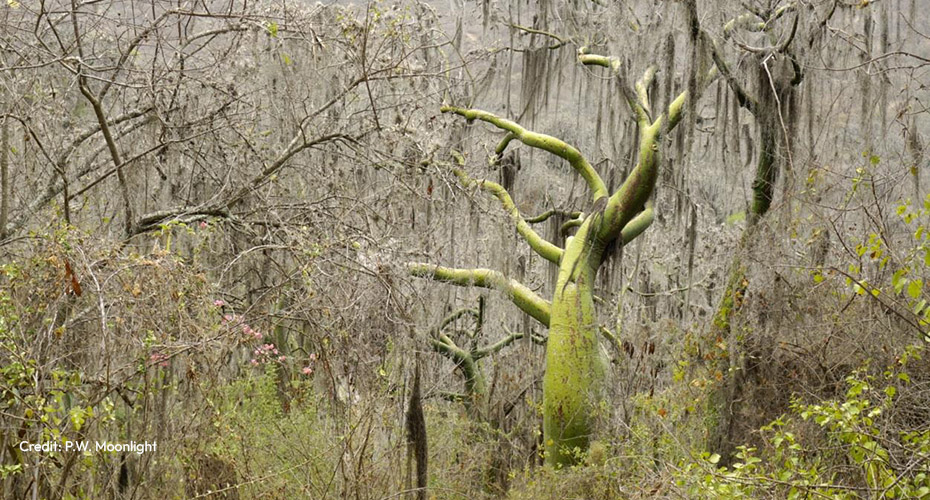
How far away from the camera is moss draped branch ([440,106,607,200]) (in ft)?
34.0

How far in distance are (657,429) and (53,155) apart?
17.5ft

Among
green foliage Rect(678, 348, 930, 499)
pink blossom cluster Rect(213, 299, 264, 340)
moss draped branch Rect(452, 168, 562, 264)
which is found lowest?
green foliage Rect(678, 348, 930, 499)

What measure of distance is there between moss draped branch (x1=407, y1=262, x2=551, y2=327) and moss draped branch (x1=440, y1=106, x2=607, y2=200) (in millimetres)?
1325

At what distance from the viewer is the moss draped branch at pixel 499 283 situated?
9781 millimetres

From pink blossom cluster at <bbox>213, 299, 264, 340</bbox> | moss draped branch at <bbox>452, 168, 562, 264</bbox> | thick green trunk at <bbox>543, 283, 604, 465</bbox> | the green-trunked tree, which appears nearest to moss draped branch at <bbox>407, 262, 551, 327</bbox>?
the green-trunked tree

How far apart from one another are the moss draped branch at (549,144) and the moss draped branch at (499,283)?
1.33 m

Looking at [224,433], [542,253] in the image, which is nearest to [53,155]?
[224,433]

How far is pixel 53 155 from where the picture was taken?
5488 mm

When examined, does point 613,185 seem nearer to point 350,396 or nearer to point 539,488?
point 539,488

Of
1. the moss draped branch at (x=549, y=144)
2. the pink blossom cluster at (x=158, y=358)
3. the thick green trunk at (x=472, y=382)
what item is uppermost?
the moss draped branch at (x=549, y=144)

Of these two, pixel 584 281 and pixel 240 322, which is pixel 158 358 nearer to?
pixel 240 322

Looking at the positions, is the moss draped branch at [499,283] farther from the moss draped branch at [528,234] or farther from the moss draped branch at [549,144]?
the moss draped branch at [549,144]

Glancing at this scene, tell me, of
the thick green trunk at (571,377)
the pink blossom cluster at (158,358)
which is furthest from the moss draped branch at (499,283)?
the pink blossom cluster at (158,358)

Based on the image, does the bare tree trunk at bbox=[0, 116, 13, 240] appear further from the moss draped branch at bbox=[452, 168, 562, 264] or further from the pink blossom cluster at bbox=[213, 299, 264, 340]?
the moss draped branch at bbox=[452, 168, 562, 264]
